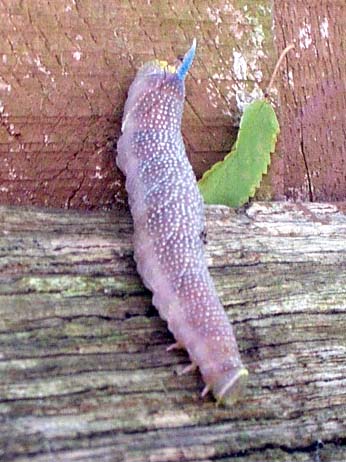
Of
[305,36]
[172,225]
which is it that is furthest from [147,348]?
[305,36]

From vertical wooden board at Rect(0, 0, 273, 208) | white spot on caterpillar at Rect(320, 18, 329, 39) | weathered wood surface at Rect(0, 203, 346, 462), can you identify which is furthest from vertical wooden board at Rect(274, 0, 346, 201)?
weathered wood surface at Rect(0, 203, 346, 462)

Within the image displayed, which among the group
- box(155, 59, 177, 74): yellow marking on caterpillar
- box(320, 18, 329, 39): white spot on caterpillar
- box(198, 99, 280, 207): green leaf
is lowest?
box(198, 99, 280, 207): green leaf

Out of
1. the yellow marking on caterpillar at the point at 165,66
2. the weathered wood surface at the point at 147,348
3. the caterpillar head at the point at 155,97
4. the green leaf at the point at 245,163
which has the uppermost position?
the yellow marking on caterpillar at the point at 165,66

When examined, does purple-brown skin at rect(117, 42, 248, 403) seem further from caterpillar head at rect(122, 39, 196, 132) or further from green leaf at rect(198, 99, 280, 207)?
green leaf at rect(198, 99, 280, 207)

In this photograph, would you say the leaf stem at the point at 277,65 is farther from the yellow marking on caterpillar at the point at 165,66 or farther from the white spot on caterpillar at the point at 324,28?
the yellow marking on caterpillar at the point at 165,66

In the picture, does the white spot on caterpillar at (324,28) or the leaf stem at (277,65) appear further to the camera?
the white spot on caterpillar at (324,28)

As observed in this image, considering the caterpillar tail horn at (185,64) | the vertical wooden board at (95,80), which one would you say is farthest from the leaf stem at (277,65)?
the caterpillar tail horn at (185,64)
